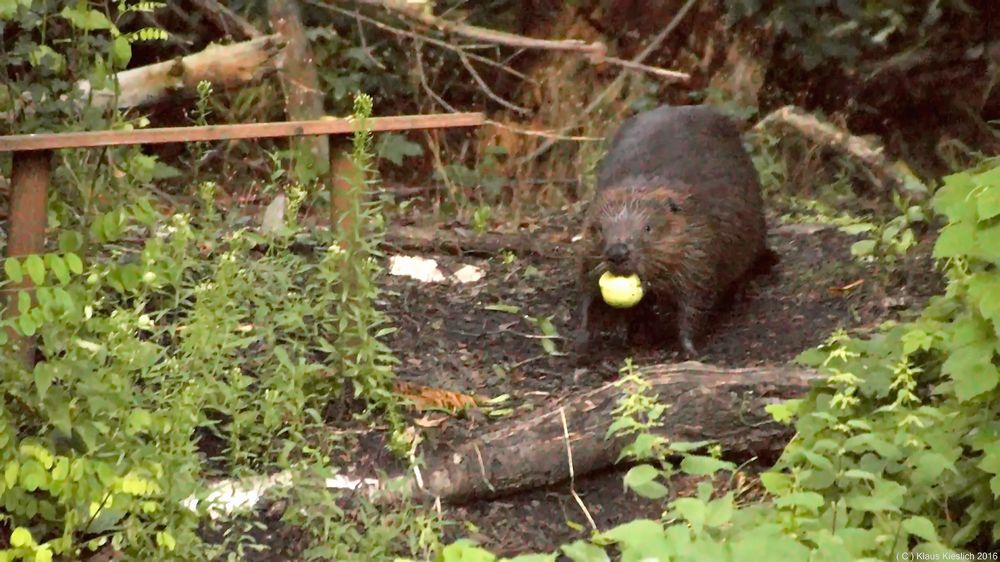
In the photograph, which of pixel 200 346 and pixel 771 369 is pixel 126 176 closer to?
pixel 200 346

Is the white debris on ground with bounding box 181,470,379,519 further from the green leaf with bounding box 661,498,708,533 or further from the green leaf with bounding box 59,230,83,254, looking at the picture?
the green leaf with bounding box 661,498,708,533

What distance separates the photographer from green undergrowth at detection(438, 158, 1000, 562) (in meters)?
2.54

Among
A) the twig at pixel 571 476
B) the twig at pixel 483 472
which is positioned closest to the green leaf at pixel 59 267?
the twig at pixel 483 472

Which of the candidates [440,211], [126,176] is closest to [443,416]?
[126,176]

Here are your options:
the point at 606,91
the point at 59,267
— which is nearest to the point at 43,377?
the point at 59,267

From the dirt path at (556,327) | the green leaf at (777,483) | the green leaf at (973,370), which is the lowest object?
the dirt path at (556,327)

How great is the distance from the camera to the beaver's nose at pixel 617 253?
509 cm

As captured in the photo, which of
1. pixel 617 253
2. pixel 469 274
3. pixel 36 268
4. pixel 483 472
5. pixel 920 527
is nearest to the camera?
pixel 920 527

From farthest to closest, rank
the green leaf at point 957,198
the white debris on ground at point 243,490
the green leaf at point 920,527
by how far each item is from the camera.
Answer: the white debris on ground at point 243,490 → the green leaf at point 957,198 → the green leaf at point 920,527

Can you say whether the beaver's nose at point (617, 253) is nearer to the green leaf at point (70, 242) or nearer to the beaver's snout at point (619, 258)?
the beaver's snout at point (619, 258)

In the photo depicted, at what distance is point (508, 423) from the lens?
433cm

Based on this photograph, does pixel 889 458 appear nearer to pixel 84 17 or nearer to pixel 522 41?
pixel 522 41

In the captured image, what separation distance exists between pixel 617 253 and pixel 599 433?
112 centimetres

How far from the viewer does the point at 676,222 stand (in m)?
5.38
